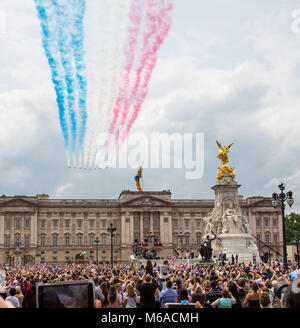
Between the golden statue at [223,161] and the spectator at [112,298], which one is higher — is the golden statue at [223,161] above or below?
above

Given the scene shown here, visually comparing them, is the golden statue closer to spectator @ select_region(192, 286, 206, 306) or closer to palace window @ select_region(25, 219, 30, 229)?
spectator @ select_region(192, 286, 206, 306)

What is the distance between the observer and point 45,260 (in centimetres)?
10994

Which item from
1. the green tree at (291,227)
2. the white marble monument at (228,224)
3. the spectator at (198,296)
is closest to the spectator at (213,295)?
the spectator at (198,296)

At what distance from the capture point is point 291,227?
12462 cm

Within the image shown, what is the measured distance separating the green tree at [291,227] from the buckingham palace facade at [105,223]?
597cm

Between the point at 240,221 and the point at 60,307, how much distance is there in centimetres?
5216

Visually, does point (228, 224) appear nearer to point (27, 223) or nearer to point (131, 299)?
point (131, 299)

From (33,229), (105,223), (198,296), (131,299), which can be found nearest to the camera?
(131,299)

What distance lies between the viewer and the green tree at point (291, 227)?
12244 centimetres

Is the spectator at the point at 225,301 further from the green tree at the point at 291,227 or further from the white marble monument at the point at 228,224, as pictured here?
the green tree at the point at 291,227

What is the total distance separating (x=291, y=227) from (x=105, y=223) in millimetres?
49413

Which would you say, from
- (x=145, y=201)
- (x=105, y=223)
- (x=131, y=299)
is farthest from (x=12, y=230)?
(x=131, y=299)

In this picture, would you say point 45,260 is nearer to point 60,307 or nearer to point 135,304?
point 135,304

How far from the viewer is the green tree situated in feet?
402
